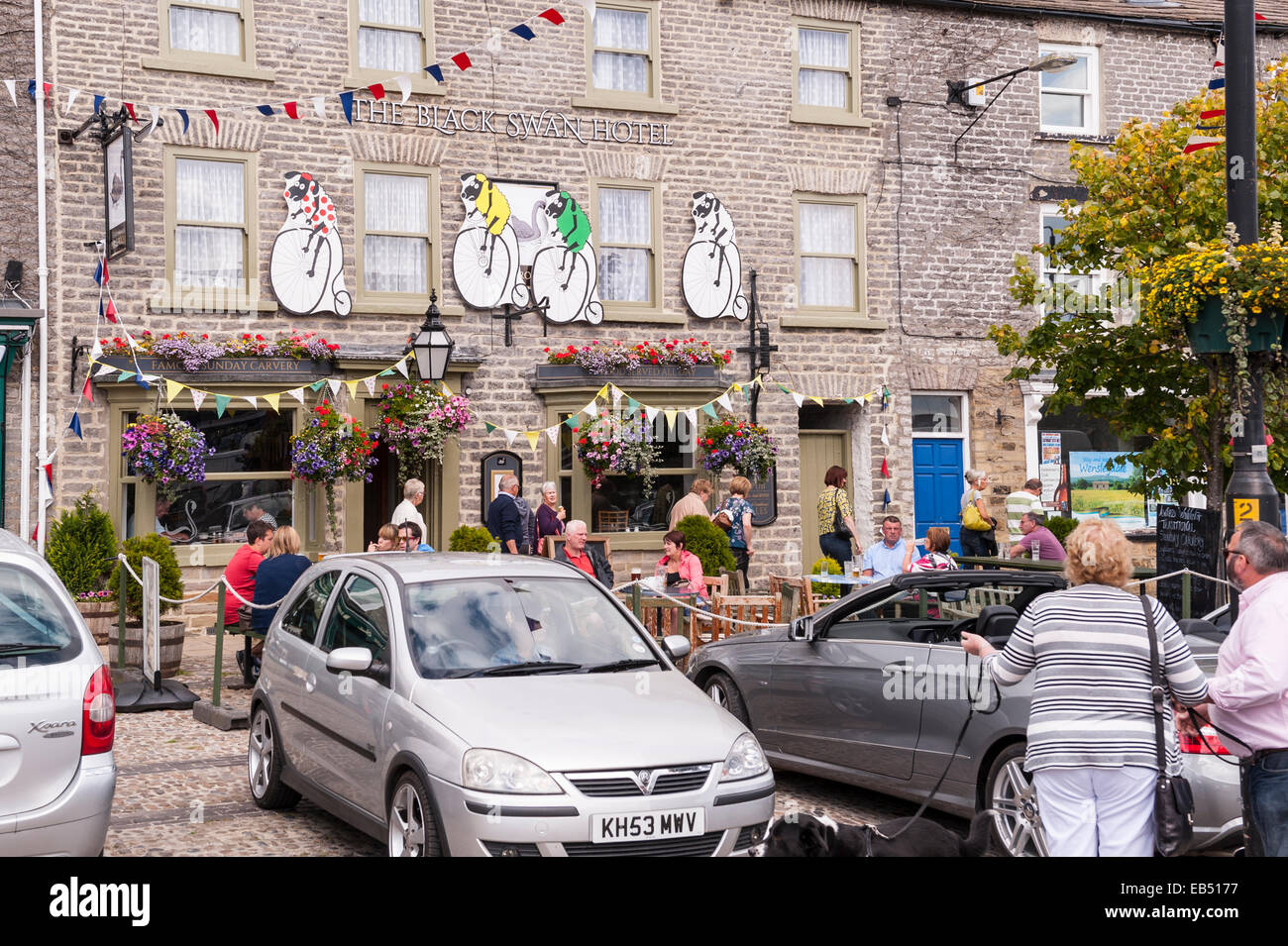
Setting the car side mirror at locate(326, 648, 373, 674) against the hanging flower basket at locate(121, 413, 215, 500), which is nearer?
the car side mirror at locate(326, 648, 373, 674)

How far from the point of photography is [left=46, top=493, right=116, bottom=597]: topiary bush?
14.3 m

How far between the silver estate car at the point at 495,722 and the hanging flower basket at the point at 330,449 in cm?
820

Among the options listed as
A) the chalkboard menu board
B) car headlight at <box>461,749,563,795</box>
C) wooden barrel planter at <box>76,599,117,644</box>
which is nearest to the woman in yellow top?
the chalkboard menu board

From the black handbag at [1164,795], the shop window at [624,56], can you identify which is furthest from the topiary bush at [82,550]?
the black handbag at [1164,795]

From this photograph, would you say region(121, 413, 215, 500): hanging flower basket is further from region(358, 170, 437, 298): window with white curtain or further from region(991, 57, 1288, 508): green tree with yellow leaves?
region(991, 57, 1288, 508): green tree with yellow leaves

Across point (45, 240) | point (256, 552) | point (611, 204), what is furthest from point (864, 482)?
point (45, 240)

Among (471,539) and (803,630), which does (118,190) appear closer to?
(471,539)

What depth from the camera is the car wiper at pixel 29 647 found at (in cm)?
579

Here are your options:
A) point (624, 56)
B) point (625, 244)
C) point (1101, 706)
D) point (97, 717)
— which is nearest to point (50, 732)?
point (97, 717)

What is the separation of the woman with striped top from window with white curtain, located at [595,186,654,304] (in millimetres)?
13783

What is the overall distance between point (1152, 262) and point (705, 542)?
5.79m

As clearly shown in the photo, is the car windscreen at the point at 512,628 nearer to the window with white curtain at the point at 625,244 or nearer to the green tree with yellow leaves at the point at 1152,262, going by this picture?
the green tree with yellow leaves at the point at 1152,262
